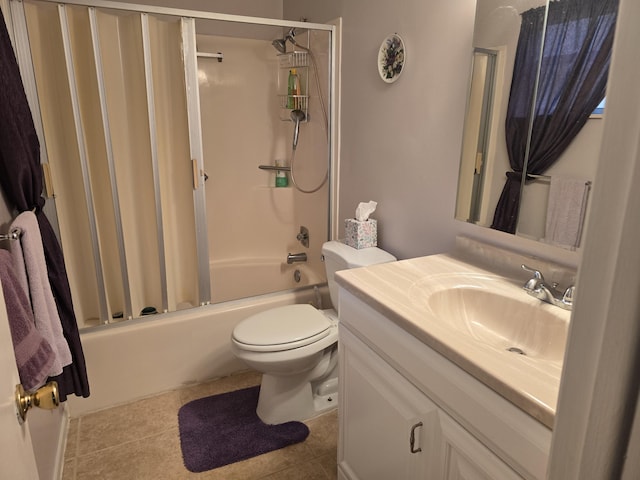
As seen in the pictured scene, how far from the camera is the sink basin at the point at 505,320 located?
113cm

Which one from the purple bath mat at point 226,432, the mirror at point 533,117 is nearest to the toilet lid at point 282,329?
the purple bath mat at point 226,432

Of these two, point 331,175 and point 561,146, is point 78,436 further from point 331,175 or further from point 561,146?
point 561,146

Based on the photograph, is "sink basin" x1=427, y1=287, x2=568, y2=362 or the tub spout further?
the tub spout

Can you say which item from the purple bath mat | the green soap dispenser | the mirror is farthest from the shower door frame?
the mirror

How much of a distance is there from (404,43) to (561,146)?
82cm

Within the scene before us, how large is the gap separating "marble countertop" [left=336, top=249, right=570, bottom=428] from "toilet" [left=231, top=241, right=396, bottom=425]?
0.44 m

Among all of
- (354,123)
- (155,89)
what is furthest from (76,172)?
(354,123)

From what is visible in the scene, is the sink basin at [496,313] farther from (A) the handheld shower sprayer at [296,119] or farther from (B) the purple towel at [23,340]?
(A) the handheld shower sprayer at [296,119]

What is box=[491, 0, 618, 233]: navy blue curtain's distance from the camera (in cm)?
113

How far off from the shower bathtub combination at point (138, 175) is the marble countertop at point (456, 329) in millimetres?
1068

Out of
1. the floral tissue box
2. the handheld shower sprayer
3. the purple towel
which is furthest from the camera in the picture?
the handheld shower sprayer

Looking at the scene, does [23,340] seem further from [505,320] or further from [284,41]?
[284,41]

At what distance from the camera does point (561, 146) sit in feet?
4.09

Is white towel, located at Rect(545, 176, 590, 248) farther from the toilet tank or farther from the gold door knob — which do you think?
the gold door knob
